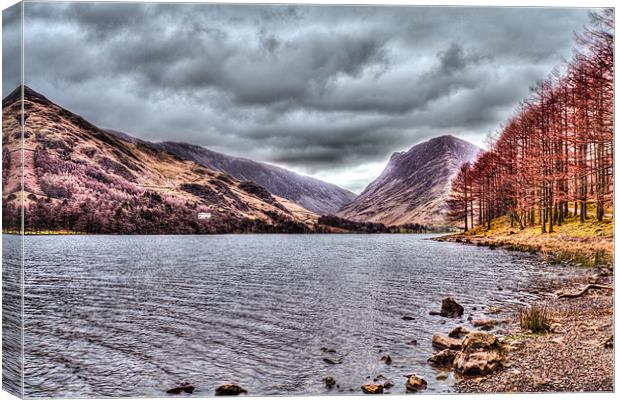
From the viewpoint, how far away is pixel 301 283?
23.0 metres

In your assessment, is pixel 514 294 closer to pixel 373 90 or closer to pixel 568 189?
pixel 568 189

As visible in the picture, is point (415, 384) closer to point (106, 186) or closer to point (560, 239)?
point (560, 239)

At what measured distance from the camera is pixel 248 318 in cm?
1650

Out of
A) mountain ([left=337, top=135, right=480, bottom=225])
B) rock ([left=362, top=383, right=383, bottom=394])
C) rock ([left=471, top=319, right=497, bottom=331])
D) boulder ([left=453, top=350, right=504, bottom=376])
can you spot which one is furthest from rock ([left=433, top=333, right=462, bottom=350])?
mountain ([left=337, top=135, right=480, bottom=225])

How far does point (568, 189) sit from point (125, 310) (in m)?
13.3

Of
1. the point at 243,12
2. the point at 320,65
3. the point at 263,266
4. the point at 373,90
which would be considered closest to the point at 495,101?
the point at 373,90

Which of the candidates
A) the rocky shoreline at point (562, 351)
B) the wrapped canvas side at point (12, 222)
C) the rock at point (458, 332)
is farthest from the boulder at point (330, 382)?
the wrapped canvas side at point (12, 222)

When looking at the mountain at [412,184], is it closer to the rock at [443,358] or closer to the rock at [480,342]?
the rock at [480,342]

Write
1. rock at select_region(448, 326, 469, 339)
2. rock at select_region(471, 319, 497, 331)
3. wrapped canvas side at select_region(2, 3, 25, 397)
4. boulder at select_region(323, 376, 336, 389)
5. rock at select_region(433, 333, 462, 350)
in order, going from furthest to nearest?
rock at select_region(471, 319, 497, 331) < rock at select_region(448, 326, 469, 339) < rock at select_region(433, 333, 462, 350) < boulder at select_region(323, 376, 336, 389) < wrapped canvas side at select_region(2, 3, 25, 397)

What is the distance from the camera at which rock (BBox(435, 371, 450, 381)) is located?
36.8ft

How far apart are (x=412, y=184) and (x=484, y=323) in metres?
4.22

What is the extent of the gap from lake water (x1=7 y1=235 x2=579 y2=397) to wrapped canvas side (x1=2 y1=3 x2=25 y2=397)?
0.52 m

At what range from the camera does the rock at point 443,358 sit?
38.7 feet

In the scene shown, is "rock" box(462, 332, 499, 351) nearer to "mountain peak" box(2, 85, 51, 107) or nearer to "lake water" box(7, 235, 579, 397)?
"lake water" box(7, 235, 579, 397)
